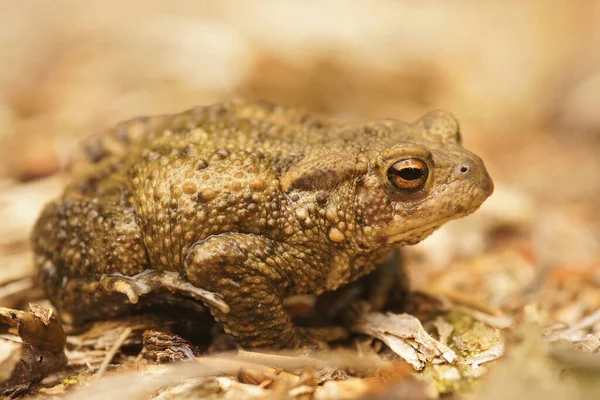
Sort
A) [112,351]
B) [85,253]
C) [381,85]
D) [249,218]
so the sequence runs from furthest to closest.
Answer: [381,85]
[85,253]
[249,218]
[112,351]

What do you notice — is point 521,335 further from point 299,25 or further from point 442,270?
point 299,25

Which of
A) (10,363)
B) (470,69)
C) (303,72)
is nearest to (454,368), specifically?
(10,363)

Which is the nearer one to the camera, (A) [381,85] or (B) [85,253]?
(B) [85,253]

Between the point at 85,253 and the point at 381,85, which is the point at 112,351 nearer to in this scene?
the point at 85,253

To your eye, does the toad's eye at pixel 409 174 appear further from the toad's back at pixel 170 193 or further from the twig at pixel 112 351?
the twig at pixel 112 351

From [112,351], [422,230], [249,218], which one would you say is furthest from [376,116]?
[112,351]

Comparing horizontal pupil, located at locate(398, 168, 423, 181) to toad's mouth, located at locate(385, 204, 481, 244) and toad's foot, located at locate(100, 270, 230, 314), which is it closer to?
toad's mouth, located at locate(385, 204, 481, 244)
